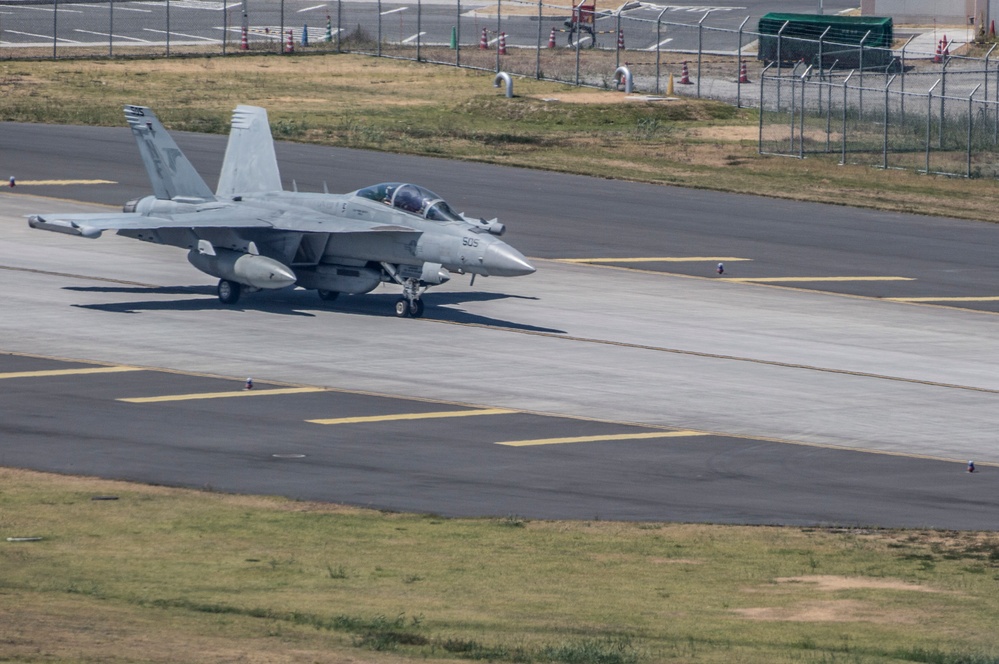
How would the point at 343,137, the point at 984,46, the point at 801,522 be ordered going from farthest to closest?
the point at 984,46 < the point at 343,137 < the point at 801,522

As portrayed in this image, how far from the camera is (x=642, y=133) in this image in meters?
76.0

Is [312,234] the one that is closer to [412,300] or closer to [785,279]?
[412,300]

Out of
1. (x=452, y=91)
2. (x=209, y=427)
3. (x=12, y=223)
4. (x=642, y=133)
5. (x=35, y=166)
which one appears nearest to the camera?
(x=209, y=427)

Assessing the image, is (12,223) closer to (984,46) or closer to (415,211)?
(415,211)

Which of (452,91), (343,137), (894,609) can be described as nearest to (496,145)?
(343,137)

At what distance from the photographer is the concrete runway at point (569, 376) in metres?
26.3

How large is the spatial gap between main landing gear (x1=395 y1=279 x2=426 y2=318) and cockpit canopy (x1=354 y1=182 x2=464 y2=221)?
1.72 metres

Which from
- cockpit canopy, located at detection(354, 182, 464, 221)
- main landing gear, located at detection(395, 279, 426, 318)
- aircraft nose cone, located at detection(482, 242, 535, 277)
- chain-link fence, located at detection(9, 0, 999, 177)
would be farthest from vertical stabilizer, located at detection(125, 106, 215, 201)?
chain-link fence, located at detection(9, 0, 999, 177)

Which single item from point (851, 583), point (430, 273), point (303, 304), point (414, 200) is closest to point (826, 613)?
point (851, 583)

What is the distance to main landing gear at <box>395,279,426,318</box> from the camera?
134 ft

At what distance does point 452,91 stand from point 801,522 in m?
63.6

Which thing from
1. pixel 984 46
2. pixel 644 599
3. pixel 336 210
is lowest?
pixel 644 599

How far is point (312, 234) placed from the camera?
41.0 meters

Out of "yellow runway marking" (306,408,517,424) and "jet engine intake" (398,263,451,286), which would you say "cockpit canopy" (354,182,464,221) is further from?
"yellow runway marking" (306,408,517,424)
